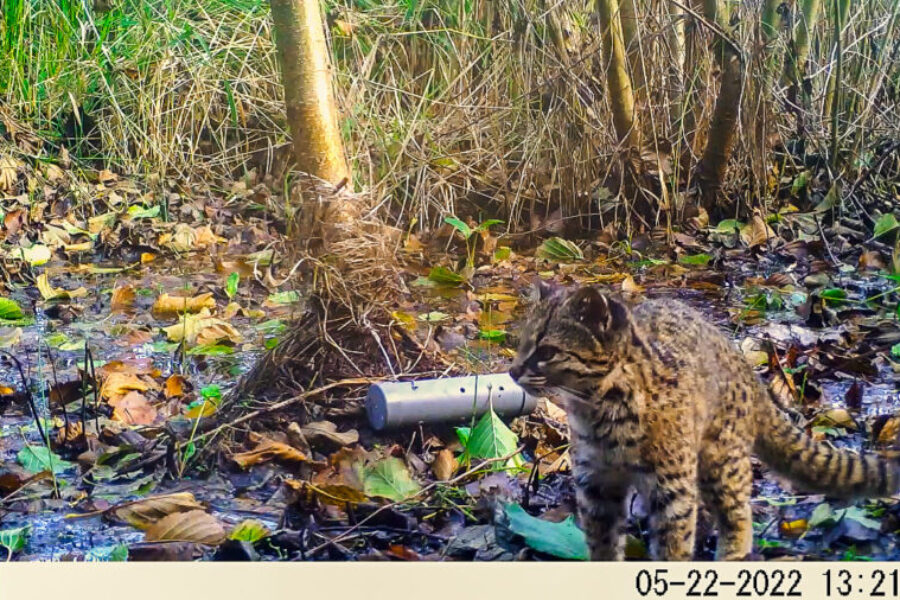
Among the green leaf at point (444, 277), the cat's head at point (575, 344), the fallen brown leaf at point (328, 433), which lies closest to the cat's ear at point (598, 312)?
the cat's head at point (575, 344)

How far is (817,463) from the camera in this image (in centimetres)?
202

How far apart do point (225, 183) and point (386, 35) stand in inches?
21.6

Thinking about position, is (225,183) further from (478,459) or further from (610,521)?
(610,521)

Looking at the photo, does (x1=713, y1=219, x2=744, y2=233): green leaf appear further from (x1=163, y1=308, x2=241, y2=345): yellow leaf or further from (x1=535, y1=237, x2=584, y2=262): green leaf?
(x1=163, y1=308, x2=241, y2=345): yellow leaf

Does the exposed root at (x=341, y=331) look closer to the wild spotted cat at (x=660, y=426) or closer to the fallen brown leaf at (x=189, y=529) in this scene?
the fallen brown leaf at (x=189, y=529)

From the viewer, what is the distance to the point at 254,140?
9.36ft

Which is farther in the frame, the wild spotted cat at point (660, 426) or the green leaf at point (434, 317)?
the green leaf at point (434, 317)

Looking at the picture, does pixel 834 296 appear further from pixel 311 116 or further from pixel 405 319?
pixel 311 116

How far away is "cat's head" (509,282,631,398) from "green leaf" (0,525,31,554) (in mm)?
935

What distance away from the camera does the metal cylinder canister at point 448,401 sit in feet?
7.44

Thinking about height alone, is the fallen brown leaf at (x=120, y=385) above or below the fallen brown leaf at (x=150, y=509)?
above

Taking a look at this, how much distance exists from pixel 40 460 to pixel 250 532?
19.6 inches

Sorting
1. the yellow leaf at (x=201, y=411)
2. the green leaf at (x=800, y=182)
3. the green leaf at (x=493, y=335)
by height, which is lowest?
the yellow leaf at (x=201, y=411)
